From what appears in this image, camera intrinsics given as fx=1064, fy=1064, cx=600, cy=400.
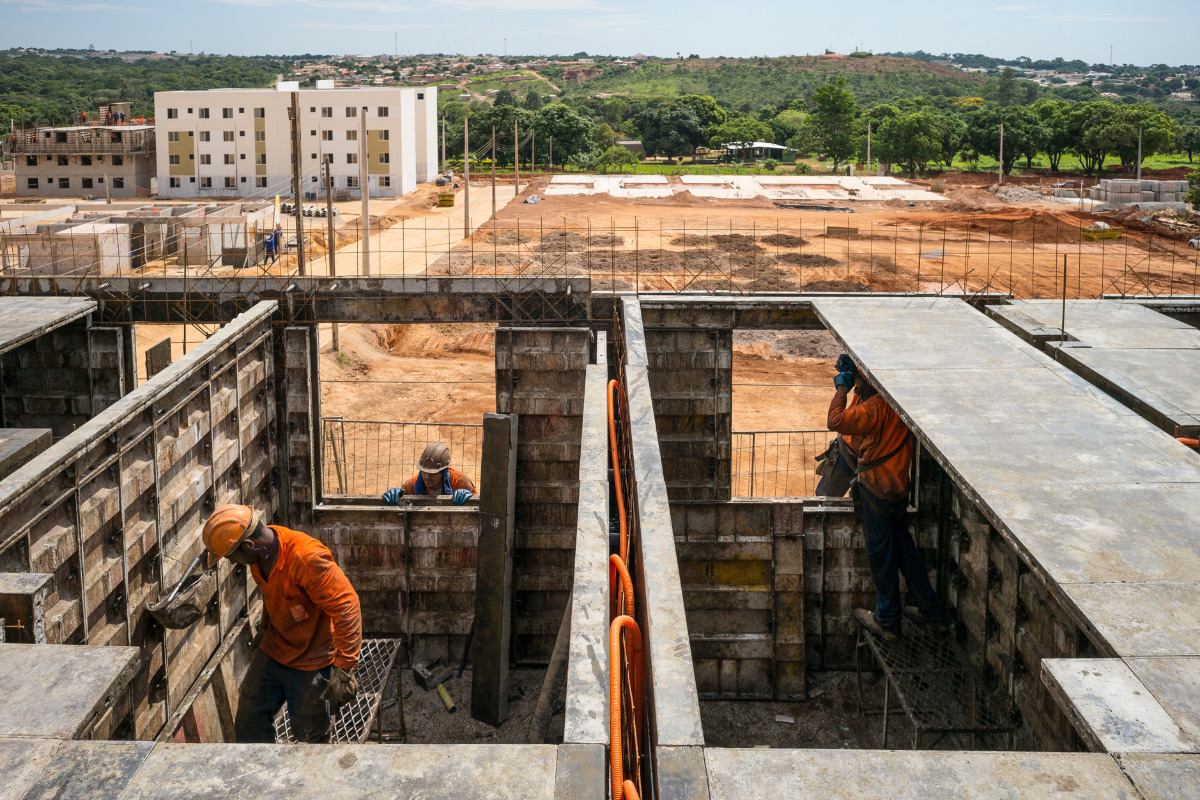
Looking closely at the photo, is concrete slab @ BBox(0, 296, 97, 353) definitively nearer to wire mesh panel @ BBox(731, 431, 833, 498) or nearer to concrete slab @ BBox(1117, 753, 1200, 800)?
wire mesh panel @ BBox(731, 431, 833, 498)

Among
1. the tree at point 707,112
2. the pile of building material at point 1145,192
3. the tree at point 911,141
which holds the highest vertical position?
the tree at point 707,112

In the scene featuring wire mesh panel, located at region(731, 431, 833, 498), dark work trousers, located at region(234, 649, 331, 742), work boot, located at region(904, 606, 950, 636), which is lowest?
wire mesh panel, located at region(731, 431, 833, 498)

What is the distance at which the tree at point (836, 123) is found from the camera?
3278 inches

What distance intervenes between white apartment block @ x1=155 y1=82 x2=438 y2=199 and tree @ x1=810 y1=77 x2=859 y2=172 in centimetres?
3458

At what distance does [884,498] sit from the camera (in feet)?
35.3

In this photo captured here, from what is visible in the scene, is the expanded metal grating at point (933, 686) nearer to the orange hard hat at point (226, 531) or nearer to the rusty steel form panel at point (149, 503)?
the orange hard hat at point (226, 531)

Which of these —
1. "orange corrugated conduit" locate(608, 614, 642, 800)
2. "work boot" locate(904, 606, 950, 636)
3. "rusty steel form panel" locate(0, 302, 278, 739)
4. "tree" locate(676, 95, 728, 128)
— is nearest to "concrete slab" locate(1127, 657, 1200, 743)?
"orange corrugated conduit" locate(608, 614, 642, 800)

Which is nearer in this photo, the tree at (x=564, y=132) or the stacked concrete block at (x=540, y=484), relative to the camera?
the stacked concrete block at (x=540, y=484)

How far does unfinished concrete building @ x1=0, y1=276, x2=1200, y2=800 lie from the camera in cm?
430

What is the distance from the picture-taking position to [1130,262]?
4003 centimetres

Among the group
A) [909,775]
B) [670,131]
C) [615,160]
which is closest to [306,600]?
[909,775]

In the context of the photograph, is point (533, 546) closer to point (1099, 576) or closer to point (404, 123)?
point (1099, 576)

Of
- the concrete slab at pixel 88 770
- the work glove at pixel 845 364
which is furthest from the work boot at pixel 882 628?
the concrete slab at pixel 88 770

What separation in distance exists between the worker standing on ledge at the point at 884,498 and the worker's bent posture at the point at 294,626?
4956 mm
